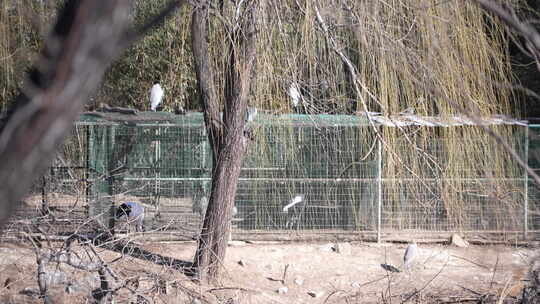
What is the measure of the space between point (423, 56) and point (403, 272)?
4.48 m

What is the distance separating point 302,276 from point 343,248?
3.98 ft

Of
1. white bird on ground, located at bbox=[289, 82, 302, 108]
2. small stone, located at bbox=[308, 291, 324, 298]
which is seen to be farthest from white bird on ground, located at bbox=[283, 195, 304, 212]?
white bird on ground, located at bbox=[289, 82, 302, 108]

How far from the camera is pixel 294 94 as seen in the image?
18.5 ft

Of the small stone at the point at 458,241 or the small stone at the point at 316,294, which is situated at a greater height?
the small stone at the point at 458,241

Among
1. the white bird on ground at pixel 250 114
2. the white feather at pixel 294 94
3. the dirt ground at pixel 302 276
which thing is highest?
the white feather at pixel 294 94

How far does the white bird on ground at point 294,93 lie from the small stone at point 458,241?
17.4ft

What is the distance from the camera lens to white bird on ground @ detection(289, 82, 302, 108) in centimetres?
548

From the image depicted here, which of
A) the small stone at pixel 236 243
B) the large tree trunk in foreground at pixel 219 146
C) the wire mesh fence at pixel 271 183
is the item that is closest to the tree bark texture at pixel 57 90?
the large tree trunk in foreground at pixel 219 146

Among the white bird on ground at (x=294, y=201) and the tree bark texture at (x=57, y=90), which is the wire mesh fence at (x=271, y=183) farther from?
the tree bark texture at (x=57, y=90)

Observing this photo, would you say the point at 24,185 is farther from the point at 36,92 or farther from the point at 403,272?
→ the point at 403,272

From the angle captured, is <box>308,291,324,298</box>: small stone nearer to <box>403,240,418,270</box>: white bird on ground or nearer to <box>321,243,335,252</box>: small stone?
<box>403,240,418,270</box>: white bird on ground

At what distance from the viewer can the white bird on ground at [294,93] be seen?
5477 mm

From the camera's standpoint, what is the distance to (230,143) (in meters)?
7.57

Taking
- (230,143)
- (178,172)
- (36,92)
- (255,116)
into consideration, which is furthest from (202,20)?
(36,92)
